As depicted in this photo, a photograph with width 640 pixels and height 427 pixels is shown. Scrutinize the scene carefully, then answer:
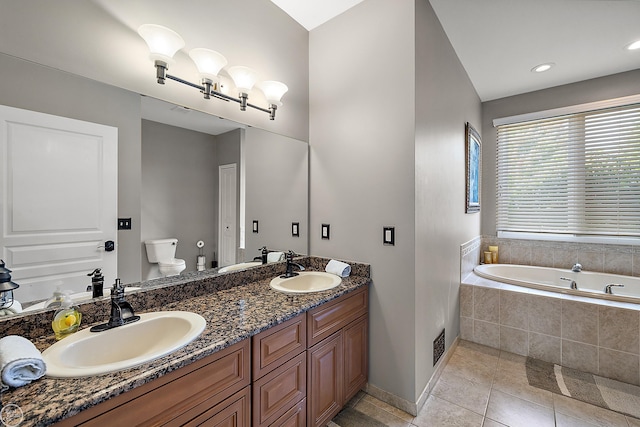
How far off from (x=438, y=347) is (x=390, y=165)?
1.49 meters

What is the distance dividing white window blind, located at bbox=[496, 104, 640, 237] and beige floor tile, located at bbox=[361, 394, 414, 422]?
278 cm

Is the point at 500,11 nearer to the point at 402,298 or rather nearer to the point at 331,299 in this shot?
the point at 402,298

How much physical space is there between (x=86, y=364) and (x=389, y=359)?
1.64 meters

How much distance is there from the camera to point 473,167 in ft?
10.3

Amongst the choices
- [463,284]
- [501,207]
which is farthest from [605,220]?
[463,284]

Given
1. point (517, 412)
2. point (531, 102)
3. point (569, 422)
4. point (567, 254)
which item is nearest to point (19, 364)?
point (517, 412)

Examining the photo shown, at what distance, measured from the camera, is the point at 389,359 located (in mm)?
1854

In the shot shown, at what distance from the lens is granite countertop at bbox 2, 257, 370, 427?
68 centimetres

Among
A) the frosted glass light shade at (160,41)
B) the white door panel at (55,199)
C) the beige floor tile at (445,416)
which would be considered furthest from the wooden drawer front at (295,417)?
the frosted glass light shade at (160,41)

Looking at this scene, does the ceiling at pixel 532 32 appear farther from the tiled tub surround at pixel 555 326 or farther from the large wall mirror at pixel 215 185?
the tiled tub surround at pixel 555 326

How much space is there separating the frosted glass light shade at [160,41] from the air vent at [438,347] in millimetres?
2489

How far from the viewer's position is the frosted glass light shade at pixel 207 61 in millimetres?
1431

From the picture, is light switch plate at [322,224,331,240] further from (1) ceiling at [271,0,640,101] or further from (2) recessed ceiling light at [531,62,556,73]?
(2) recessed ceiling light at [531,62,556,73]

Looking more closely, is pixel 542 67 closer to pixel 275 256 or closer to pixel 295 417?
pixel 275 256
